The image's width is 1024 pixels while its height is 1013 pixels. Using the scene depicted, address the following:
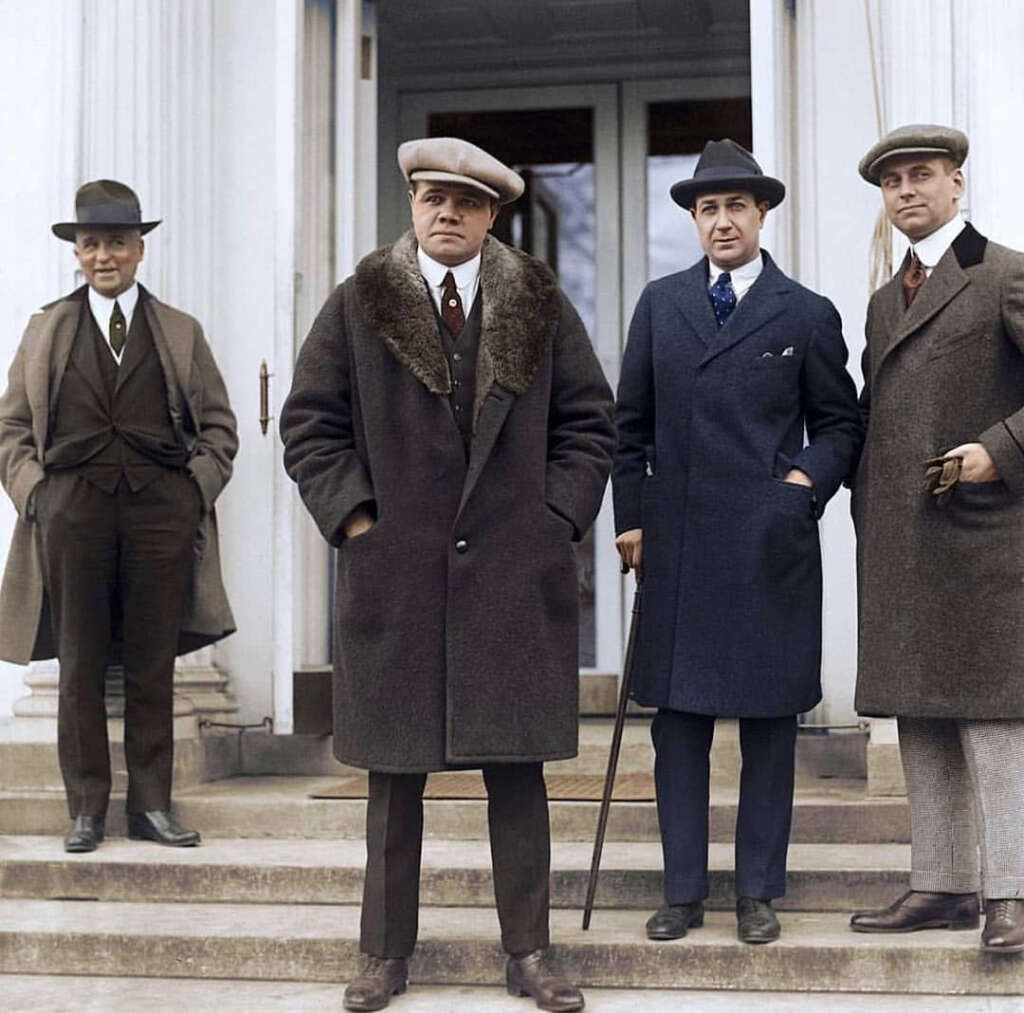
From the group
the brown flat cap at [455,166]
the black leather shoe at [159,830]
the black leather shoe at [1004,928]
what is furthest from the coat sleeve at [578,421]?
the black leather shoe at [159,830]

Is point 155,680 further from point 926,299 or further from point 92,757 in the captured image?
point 926,299

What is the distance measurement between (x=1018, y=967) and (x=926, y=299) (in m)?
1.50

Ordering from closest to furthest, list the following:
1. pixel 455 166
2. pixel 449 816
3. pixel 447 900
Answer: pixel 455 166 → pixel 447 900 → pixel 449 816

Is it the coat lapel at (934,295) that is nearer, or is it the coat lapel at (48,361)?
the coat lapel at (934,295)

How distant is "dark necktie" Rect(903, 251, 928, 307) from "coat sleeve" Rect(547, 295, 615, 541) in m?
0.77

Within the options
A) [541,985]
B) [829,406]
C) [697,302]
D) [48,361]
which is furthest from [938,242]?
[48,361]

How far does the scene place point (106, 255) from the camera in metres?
5.22

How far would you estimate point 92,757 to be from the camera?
16.6 feet

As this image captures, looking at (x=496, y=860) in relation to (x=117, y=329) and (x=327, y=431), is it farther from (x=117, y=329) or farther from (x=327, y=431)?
(x=117, y=329)

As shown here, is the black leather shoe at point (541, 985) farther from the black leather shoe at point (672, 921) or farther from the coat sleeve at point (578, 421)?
the coat sleeve at point (578, 421)

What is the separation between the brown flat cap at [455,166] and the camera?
3.80 metres

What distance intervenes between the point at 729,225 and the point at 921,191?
441 mm

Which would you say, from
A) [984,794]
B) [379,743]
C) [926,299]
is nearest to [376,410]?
[379,743]

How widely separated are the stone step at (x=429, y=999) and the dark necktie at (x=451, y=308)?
146 cm
